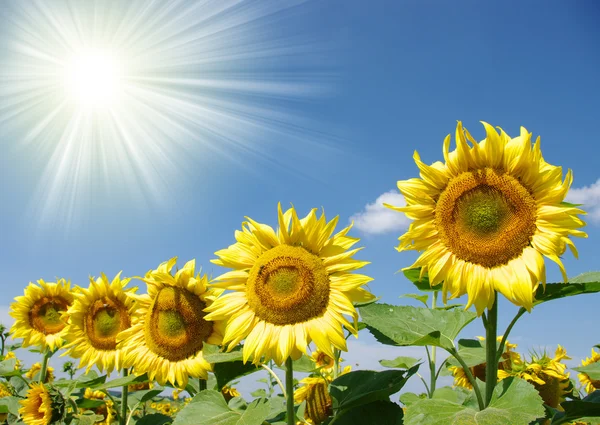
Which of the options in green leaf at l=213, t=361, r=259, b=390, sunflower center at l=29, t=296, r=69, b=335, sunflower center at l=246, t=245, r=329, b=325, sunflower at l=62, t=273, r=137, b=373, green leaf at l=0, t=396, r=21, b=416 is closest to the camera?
sunflower center at l=246, t=245, r=329, b=325

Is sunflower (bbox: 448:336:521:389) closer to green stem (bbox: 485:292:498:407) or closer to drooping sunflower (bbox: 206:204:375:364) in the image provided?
→ green stem (bbox: 485:292:498:407)

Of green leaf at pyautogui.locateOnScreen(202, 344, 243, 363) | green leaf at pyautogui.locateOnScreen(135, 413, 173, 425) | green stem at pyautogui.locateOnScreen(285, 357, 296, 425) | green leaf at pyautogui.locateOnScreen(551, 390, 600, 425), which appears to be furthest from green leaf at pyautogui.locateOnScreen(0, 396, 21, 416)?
green leaf at pyautogui.locateOnScreen(551, 390, 600, 425)

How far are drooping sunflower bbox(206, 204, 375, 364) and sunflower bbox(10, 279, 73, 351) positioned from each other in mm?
5332

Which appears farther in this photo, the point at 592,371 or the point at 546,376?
the point at 546,376

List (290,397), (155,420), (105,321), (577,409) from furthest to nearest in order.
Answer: (105,321)
(155,420)
(290,397)
(577,409)

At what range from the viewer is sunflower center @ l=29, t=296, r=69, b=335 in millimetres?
7574

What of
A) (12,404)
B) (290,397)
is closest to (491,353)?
(290,397)

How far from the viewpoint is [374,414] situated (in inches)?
122

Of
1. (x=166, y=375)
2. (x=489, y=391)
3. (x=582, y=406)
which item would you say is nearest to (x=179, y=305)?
(x=166, y=375)

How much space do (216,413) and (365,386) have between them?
0.98 meters

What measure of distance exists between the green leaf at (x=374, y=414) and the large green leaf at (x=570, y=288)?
43.7 inches

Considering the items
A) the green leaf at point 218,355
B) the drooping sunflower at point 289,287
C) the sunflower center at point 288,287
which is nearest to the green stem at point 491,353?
the drooping sunflower at point 289,287

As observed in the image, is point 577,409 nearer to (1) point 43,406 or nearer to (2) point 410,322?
(2) point 410,322

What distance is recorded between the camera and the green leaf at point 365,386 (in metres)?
2.90
